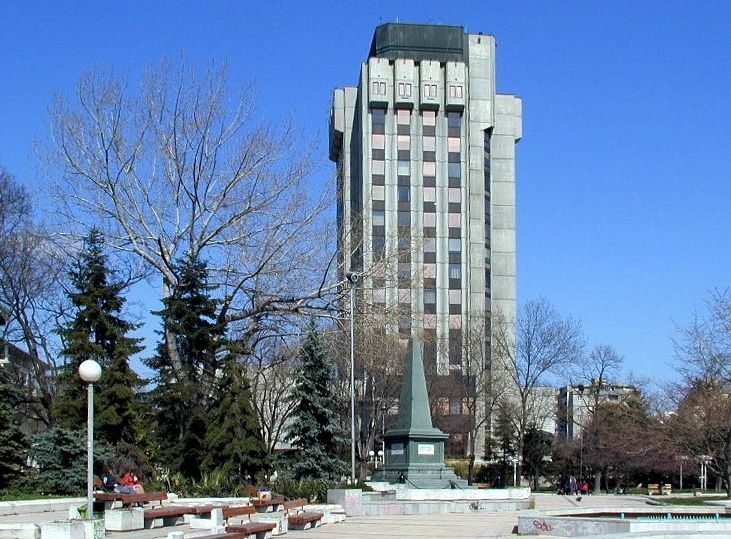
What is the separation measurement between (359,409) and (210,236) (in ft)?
75.9

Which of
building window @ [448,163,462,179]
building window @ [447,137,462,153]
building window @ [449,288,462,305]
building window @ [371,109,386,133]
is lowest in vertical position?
building window @ [449,288,462,305]

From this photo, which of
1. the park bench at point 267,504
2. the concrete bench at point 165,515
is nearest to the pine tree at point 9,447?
the park bench at point 267,504

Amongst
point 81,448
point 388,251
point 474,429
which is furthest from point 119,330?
point 474,429

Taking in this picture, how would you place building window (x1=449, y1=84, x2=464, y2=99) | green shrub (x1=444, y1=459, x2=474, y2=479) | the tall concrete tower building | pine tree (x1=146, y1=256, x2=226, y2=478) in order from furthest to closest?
building window (x1=449, y1=84, x2=464, y2=99), the tall concrete tower building, green shrub (x1=444, y1=459, x2=474, y2=479), pine tree (x1=146, y1=256, x2=226, y2=478)

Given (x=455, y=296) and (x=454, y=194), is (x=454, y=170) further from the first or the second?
(x=455, y=296)

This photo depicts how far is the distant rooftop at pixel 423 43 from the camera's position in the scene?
285ft

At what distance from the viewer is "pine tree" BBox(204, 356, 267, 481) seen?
31516mm

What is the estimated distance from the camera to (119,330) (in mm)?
32031

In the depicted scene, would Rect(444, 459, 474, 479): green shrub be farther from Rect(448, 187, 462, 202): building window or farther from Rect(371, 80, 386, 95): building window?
Rect(371, 80, 386, 95): building window

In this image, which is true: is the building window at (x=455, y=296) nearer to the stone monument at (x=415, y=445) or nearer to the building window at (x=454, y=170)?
the building window at (x=454, y=170)

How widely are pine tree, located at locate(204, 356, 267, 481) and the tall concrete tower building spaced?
46.0 meters

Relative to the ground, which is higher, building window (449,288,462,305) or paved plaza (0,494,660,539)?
building window (449,288,462,305)

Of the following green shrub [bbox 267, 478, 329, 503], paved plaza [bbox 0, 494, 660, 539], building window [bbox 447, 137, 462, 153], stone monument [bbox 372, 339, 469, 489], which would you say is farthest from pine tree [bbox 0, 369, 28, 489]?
building window [bbox 447, 137, 462, 153]

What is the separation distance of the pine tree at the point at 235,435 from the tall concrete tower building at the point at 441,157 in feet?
151
